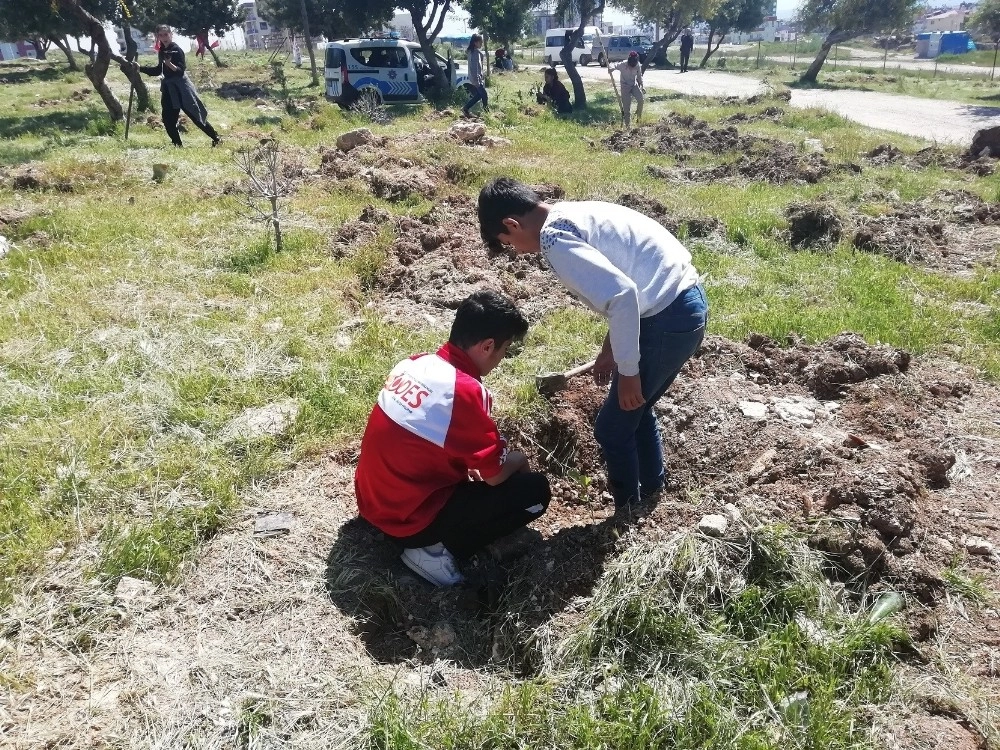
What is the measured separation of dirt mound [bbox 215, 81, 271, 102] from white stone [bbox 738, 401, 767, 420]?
60.9 ft

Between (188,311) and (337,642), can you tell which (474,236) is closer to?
(188,311)

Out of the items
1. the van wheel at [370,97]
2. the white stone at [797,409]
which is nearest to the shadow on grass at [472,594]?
the white stone at [797,409]

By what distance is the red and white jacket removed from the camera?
2461mm

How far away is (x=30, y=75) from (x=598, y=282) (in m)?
31.1

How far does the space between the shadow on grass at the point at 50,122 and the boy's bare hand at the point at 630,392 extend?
42.7ft

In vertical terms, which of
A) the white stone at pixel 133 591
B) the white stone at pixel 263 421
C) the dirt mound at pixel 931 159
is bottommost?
the white stone at pixel 133 591

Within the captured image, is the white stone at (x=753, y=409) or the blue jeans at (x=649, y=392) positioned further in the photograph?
the white stone at (x=753, y=409)

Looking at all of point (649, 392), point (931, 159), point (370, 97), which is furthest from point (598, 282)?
point (370, 97)

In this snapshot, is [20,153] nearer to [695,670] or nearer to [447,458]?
[447,458]

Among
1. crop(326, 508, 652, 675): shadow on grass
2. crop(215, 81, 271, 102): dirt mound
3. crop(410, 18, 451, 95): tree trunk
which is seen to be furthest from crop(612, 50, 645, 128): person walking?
crop(326, 508, 652, 675): shadow on grass

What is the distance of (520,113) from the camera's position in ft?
51.5

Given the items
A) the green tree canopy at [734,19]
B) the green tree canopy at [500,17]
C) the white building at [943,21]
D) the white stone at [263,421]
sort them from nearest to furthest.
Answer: the white stone at [263,421], the green tree canopy at [500,17], the green tree canopy at [734,19], the white building at [943,21]

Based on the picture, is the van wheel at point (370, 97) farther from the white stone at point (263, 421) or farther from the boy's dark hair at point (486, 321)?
the boy's dark hair at point (486, 321)

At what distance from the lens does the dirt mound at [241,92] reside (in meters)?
19.3
